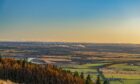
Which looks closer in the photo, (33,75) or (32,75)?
(33,75)

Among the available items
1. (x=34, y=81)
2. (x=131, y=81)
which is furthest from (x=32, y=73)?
(x=131, y=81)

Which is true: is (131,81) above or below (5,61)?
below

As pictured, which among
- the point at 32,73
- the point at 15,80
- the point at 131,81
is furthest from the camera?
the point at 131,81

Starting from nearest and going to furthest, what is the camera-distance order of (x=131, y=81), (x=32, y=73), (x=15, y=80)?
(x=15, y=80) → (x=32, y=73) → (x=131, y=81)

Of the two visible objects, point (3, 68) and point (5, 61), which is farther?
point (5, 61)

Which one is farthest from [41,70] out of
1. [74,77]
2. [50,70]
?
[74,77]

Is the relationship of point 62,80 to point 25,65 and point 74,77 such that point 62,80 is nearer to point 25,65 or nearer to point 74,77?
point 74,77
